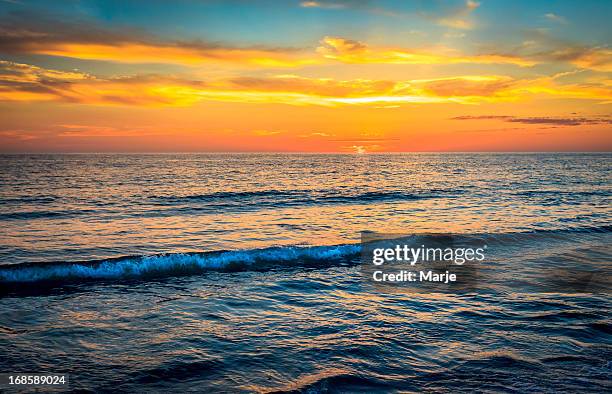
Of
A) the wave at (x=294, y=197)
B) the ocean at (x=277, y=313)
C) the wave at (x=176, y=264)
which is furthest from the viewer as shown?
the wave at (x=294, y=197)

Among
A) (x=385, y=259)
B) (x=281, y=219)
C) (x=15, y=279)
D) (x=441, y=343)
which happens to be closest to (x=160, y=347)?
(x=441, y=343)

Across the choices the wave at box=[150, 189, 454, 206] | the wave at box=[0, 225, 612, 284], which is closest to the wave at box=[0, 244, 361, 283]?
the wave at box=[0, 225, 612, 284]

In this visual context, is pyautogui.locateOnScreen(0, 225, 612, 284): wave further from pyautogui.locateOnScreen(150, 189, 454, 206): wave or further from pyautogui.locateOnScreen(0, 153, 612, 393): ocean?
pyautogui.locateOnScreen(150, 189, 454, 206): wave

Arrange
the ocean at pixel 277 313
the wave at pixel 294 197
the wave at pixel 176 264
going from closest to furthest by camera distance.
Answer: the ocean at pixel 277 313 < the wave at pixel 176 264 < the wave at pixel 294 197

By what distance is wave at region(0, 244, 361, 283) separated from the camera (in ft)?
49.1

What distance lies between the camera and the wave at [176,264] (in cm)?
1498

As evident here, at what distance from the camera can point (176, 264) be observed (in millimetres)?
16547

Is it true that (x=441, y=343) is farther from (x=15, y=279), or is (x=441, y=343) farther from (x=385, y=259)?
(x=15, y=279)

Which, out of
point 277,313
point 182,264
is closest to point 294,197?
point 182,264

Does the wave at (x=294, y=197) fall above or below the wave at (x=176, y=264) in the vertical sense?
above

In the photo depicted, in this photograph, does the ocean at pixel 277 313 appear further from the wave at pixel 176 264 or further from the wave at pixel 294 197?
the wave at pixel 294 197

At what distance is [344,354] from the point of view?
8289mm

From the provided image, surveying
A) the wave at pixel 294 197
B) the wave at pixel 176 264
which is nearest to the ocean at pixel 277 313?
the wave at pixel 176 264

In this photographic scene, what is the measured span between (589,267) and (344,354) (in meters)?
12.7
